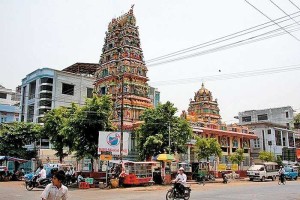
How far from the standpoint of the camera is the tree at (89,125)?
2911 cm

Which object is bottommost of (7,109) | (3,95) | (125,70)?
(7,109)

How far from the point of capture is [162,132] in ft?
112

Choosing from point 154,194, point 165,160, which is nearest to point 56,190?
point 154,194

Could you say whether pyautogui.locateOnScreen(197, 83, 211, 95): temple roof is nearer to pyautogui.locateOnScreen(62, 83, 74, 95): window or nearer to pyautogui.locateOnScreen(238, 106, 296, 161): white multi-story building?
pyautogui.locateOnScreen(238, 106, 296, 161): white multi-story building

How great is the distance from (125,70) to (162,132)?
1812cm

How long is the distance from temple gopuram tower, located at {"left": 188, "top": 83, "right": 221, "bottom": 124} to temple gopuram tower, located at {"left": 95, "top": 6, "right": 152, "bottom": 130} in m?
23.7

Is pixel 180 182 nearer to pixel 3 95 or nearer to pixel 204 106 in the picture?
pixel 204 106

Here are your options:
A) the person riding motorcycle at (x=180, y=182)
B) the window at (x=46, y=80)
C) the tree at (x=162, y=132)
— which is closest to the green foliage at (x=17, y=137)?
the tree at (x=162, y=132)

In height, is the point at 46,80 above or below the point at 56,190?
above

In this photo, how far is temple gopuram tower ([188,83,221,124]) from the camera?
7204cm

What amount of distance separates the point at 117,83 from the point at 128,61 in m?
3.88

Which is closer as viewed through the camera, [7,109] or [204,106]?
[7,109]

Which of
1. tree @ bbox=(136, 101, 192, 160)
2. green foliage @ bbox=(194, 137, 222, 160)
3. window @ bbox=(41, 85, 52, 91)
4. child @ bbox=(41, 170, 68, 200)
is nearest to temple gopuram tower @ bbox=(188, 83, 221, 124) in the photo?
green foliage @ bbox=(194, 137, 222, 160)

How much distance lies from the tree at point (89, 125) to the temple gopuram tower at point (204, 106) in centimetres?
4414
